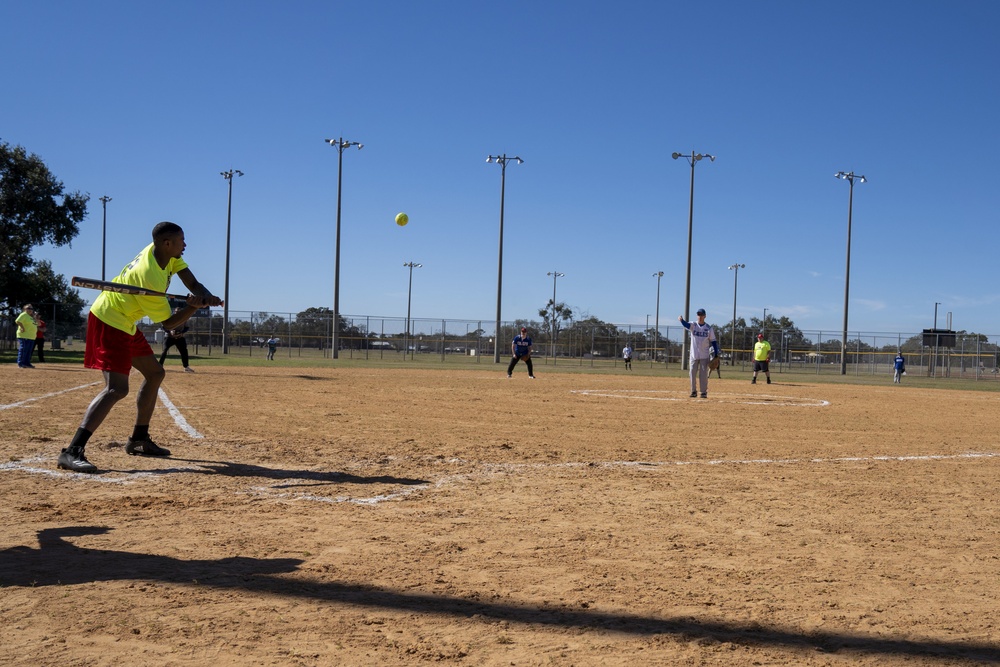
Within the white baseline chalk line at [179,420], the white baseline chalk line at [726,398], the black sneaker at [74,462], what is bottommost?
the white baseline chalk line at [179,420]

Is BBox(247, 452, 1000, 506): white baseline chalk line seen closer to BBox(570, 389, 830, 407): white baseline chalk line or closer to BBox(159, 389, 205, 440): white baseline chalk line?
BBox(159, 389, 205, 440): white baseline chalk line

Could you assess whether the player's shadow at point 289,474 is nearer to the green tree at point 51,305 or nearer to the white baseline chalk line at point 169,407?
the white baseline chalk line at point 169,407

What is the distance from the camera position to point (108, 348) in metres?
6.69

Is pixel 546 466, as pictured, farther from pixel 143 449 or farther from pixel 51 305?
pixel 51 305

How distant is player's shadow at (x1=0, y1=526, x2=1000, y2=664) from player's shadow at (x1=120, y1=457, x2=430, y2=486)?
2150 mm

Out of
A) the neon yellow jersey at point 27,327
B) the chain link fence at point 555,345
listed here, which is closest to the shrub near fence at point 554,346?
the chain link fence at point 555,345

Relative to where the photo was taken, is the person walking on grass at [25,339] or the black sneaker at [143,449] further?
the person walking on grass at [25,339]

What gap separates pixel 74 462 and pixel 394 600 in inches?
157

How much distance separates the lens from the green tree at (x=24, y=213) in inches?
1711

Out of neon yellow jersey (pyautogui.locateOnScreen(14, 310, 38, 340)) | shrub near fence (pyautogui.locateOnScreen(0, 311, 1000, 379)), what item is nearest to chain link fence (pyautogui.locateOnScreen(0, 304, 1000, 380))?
shrub near fence (pyautogui.locateOnScreen(0, 311, 1000, 379))

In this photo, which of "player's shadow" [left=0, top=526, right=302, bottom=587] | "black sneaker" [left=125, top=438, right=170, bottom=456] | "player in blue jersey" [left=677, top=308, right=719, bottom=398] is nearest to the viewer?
"player's shadow" [left=0, top=526, right=302, bottom=587]

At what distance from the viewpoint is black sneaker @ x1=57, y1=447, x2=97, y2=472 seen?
6.22 m

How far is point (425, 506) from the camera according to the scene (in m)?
5.39

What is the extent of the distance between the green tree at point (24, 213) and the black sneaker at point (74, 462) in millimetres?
42530
